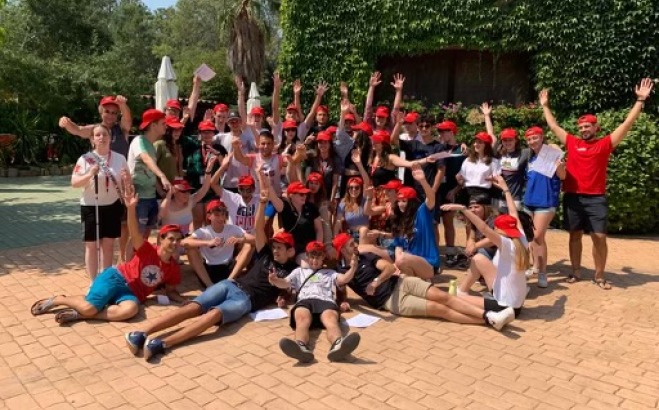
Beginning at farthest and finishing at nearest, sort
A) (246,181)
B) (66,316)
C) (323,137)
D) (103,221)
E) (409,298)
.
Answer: (323,137), (246,181), (103,221), (409,298), (66,316)

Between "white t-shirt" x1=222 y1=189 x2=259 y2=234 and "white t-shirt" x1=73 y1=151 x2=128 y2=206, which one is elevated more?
"white t-shirt" x1=73 y1=151 x2=128 y2=206

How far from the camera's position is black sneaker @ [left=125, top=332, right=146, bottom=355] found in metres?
4.34

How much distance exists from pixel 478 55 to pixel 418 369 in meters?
9.76

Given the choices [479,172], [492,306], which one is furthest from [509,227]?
[479,172]

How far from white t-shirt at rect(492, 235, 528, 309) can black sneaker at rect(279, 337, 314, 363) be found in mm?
2211

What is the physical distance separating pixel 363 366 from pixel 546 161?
385 cm

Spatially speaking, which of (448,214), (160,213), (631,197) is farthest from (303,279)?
(631,197)

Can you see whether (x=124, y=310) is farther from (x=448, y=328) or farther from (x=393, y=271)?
(x=448, y=328)

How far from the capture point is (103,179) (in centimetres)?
550

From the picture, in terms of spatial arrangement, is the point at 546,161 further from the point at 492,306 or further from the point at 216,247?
the point at 216,247

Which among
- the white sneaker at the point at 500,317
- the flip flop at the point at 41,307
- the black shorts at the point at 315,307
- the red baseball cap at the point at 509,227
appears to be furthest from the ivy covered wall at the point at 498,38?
the flip flop at the point at 41,307

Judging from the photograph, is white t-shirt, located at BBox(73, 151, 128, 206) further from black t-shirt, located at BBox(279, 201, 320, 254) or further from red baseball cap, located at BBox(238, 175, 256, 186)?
black t-shirt, located at BBox(279, 201, 320, 254)

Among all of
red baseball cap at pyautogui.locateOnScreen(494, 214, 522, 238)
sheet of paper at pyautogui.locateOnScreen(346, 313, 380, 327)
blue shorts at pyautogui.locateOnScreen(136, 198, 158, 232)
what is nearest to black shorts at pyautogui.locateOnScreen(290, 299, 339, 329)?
sheet of paper at pyautogui.locateOnScreen(346, 313, 380, 327)

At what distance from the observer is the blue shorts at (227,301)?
4934 millimetres
